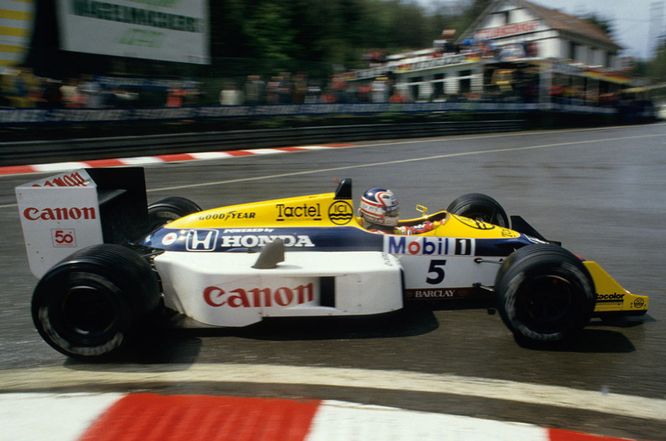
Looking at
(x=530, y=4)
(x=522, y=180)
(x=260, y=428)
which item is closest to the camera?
(x=260, y=428)

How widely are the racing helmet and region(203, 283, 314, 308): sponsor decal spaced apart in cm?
99

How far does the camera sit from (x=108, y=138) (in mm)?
13445

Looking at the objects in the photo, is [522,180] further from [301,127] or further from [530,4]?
[530,4]

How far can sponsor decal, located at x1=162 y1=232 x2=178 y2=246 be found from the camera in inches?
180

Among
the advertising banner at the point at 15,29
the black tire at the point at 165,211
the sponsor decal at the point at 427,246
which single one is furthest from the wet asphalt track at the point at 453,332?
the advertising banner at the point at 15,29

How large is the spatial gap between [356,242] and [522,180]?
7914 millimetres

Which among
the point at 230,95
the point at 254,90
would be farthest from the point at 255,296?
the point at 254,90

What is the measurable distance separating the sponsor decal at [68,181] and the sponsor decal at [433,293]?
256 centimetres

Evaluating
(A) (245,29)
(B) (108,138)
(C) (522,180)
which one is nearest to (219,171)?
(B) (108,138)

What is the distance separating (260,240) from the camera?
4.58m

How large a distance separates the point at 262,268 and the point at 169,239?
930 millimetres

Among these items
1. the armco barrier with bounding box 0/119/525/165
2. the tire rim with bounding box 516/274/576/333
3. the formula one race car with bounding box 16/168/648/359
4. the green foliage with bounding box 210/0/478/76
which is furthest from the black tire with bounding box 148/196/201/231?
the green foliage with bounding box 210/0/478/76

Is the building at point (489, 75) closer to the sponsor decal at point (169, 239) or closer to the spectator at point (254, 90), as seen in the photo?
the spectator at point (254, 90)

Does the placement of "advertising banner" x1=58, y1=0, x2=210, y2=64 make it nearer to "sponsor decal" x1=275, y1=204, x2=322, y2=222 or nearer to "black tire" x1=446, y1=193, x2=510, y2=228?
"black tire" x1=446, y1=193, x2=510, y2=228
